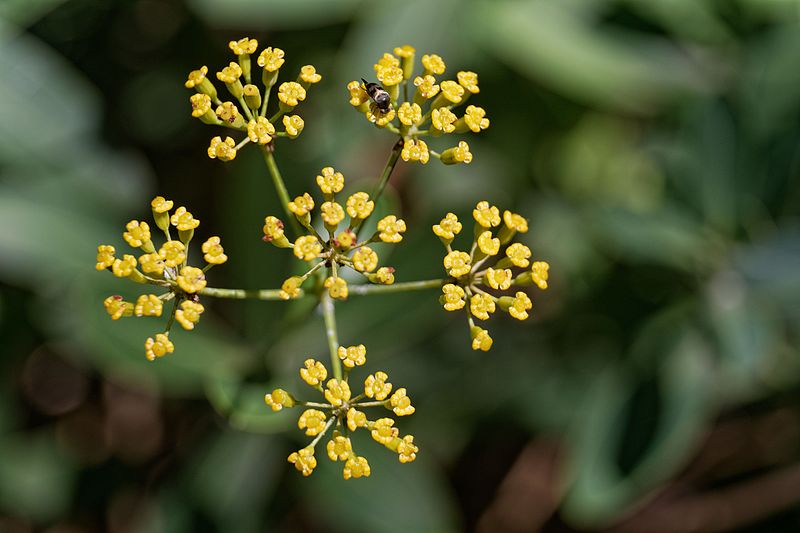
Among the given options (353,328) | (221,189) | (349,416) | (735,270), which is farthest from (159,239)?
(735,270)

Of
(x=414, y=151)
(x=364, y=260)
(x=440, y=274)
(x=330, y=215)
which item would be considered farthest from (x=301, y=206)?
(x=440, y=274)

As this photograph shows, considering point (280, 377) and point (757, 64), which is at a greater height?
point (757, 64)

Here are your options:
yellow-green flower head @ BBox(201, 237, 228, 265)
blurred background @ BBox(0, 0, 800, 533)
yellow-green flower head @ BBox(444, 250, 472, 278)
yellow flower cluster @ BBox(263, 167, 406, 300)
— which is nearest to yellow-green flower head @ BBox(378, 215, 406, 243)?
yellow flower cluster @ BBox(263, 167, 406, 300)

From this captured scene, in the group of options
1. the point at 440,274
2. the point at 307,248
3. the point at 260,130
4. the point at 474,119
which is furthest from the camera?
the point at 440,274

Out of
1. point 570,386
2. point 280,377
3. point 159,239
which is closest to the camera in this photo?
point 280,377

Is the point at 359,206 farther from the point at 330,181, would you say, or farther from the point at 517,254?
the point at 517,254

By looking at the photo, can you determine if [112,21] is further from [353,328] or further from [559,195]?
[559,195]
